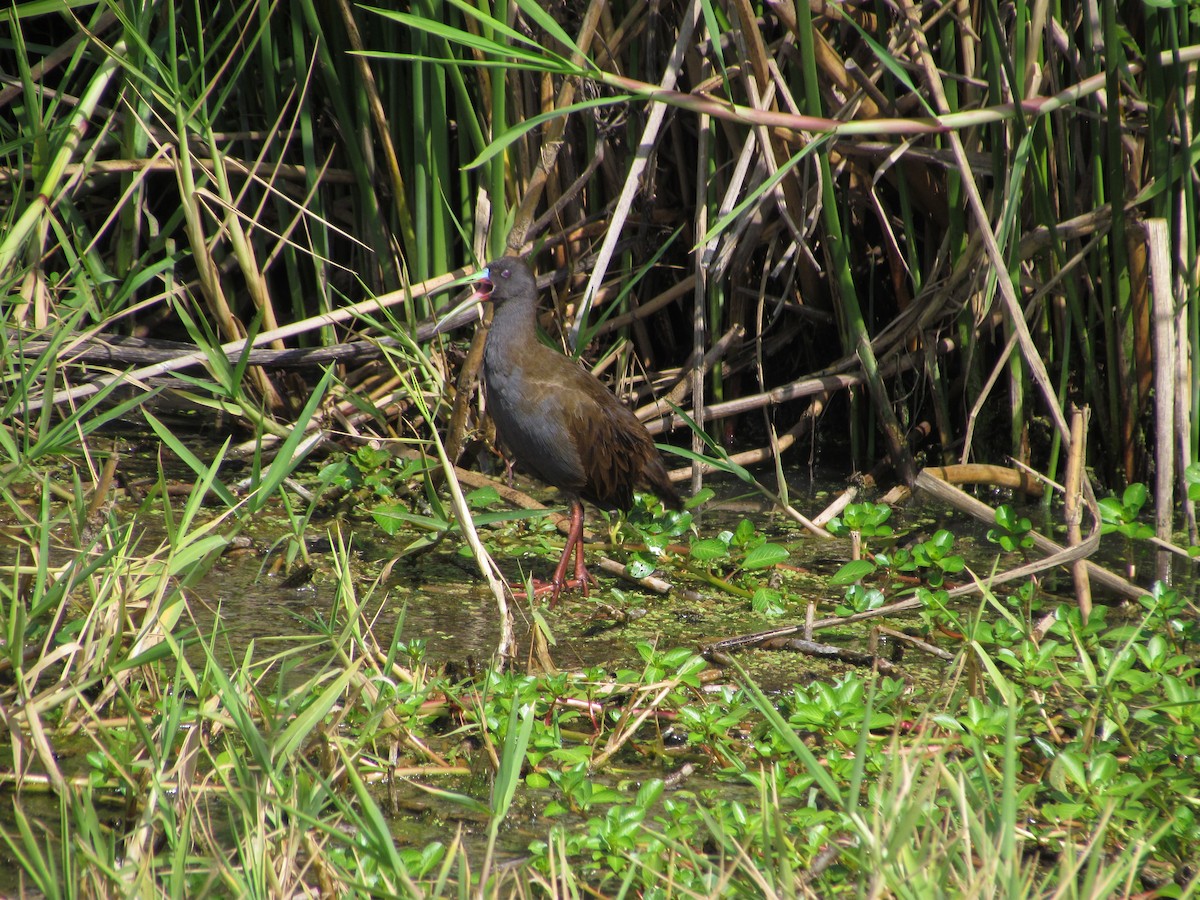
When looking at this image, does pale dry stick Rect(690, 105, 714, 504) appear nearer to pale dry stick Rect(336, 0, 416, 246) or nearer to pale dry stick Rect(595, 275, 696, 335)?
pale dry stick Rect(595, 275, 696, 335)

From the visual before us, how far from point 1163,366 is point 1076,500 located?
69 cm

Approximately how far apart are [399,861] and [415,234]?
3050 mm

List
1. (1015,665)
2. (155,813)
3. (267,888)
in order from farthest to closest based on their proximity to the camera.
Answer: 1. (1015,665)
2. (155,813)
3. (267,888)

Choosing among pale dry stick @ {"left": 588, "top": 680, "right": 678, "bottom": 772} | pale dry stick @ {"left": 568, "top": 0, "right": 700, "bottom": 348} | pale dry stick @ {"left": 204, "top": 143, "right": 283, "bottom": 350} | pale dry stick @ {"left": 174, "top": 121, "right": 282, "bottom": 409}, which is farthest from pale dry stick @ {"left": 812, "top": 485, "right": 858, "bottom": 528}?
pale dry stick @ {"left": 174, "top": 121, "right": 282, "bottom": 409}

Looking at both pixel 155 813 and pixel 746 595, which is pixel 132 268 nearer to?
pixel 746 595

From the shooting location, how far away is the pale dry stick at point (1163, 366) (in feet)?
11.5

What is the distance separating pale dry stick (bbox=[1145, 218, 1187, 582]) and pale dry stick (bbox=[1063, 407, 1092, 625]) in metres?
0.36

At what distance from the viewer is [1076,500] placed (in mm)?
3184

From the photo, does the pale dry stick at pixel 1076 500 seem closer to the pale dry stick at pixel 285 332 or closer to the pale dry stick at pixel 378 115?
the pale dry stick at pixel 285 332

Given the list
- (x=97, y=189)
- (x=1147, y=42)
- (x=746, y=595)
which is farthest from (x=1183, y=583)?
(x=97, y=189)

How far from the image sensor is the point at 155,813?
2066 mm

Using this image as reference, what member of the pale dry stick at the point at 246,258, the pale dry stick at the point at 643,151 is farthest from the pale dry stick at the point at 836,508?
the pale dry stick at the point at 246,258

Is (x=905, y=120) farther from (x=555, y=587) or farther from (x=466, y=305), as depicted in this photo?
(x=555, y=587)

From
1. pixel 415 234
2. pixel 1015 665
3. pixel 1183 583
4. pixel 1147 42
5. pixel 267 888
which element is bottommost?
pixel 1183 583
